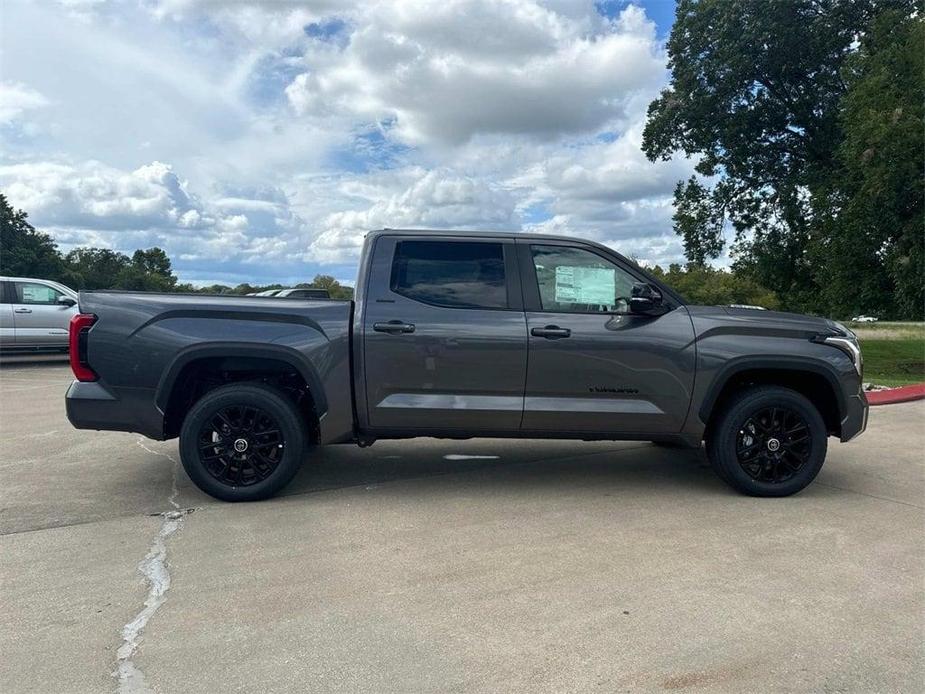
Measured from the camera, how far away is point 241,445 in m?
4.82

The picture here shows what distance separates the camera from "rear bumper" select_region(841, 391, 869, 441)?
5016mm

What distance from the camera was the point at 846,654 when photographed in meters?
2.90

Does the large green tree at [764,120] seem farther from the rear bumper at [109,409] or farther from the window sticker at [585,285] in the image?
the rear bumper at [109,409]

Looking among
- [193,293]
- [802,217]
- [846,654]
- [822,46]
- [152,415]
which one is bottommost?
[846,654]

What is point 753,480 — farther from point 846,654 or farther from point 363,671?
point 363,671

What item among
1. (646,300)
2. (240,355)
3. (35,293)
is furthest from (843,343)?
(35,293)

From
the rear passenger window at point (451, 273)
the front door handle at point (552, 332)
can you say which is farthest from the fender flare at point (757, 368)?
the rear passenger window at point (451, 273)

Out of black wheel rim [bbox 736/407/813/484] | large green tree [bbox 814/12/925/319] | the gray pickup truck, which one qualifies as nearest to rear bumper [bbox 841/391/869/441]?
the gray pickup truck

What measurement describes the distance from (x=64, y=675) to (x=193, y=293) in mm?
2884

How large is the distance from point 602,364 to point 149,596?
10.2 feet

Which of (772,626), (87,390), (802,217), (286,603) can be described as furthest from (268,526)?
(802,217)

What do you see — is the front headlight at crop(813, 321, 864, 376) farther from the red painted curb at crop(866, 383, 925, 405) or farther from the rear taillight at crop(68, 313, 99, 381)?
the red painted curb at crop(866, 383, 925, 405)

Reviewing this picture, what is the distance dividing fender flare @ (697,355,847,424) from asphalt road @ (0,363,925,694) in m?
0.72

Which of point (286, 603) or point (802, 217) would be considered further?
point (802, 217)
